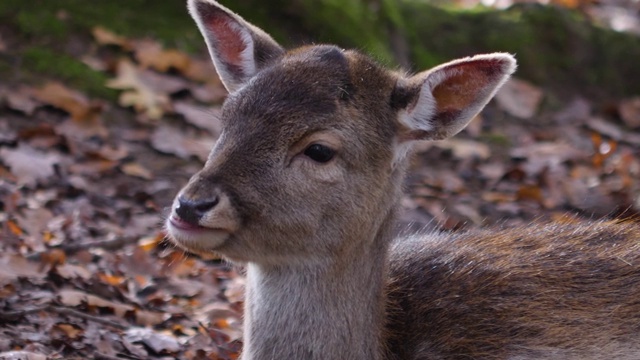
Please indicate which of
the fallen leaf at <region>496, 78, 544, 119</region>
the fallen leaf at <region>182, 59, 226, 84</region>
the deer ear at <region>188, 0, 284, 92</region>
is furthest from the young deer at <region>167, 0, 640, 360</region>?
the fallen leaf at <region>496, 78, 544, 119</region>

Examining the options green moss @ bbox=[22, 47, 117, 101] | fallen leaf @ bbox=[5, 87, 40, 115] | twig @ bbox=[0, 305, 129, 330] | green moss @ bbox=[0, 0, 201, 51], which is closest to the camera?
twig @ bbox=[0, 305, 129, 330]

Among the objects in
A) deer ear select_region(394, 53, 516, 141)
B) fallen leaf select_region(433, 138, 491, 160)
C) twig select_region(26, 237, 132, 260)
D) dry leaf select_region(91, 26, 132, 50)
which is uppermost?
deer ear select_region(394, 53, 516, 141)

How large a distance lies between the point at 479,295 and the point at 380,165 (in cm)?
81

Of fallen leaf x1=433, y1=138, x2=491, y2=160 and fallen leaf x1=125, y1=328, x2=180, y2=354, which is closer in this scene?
fallen leaf x1=125, y1=328, x2=180, y2=354

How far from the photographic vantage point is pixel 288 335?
4.90 metres

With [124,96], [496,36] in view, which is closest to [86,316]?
[124,96]

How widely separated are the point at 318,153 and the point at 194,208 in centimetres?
68

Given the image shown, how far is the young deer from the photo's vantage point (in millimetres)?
4711

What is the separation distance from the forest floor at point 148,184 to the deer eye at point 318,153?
45.2 inches

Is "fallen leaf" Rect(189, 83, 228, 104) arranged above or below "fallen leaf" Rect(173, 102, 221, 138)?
above

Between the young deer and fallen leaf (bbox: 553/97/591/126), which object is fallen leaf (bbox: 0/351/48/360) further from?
fallen leaf (bbox: 553/97/591/126)

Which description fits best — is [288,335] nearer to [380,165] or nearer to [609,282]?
[380,165]

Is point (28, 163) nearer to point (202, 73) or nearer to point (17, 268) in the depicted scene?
point (17, 268)

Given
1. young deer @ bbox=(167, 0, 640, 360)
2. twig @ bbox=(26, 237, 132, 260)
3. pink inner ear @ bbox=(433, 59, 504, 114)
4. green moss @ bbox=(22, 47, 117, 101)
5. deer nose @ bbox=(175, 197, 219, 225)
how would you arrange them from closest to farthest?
deer nose @ bbox=(175, 197, 219, 225)
young deer @ bbox=(167, 0, 640, 360)
pink inner ear @ bbox=(433, 59, 504, 114)
twig @ bbox=(26, 237, 132, 260)
green moss @ bbox=(22, 47, 117, 101)
